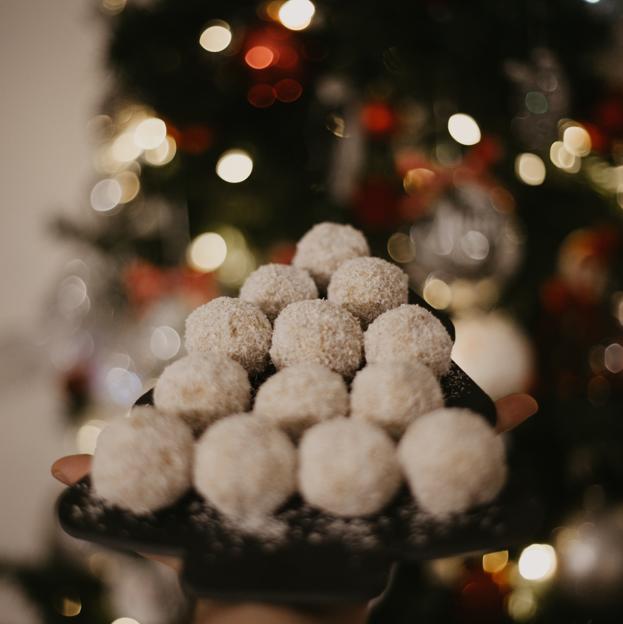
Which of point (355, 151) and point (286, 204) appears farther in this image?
point (355, 151)

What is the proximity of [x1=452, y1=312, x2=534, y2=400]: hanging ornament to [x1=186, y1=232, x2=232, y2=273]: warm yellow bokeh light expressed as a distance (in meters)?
0.53

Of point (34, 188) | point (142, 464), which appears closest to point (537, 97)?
point (142, 464)

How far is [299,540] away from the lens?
635 millimetres

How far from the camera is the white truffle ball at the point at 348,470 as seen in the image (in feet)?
2.09

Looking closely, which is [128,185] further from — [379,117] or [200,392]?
[200,392]

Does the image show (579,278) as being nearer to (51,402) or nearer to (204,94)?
(204,94)

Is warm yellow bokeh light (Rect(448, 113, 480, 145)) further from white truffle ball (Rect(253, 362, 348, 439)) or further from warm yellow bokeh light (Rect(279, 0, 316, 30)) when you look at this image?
white truffle ball (Rect(253, 362, 348, 439))

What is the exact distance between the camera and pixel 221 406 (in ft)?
2.51

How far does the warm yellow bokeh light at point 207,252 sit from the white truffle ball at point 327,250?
0.44 meters

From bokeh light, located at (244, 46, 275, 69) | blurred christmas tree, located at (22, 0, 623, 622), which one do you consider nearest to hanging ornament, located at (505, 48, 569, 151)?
blurred christmas tree, located at (22, 0, 623, 622)

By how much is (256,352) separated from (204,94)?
26.8 inches

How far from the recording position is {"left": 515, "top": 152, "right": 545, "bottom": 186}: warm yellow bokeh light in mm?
1305

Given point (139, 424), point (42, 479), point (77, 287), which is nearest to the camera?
point (139, 424)

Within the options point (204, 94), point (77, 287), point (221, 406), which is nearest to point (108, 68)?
point (204, 94)
